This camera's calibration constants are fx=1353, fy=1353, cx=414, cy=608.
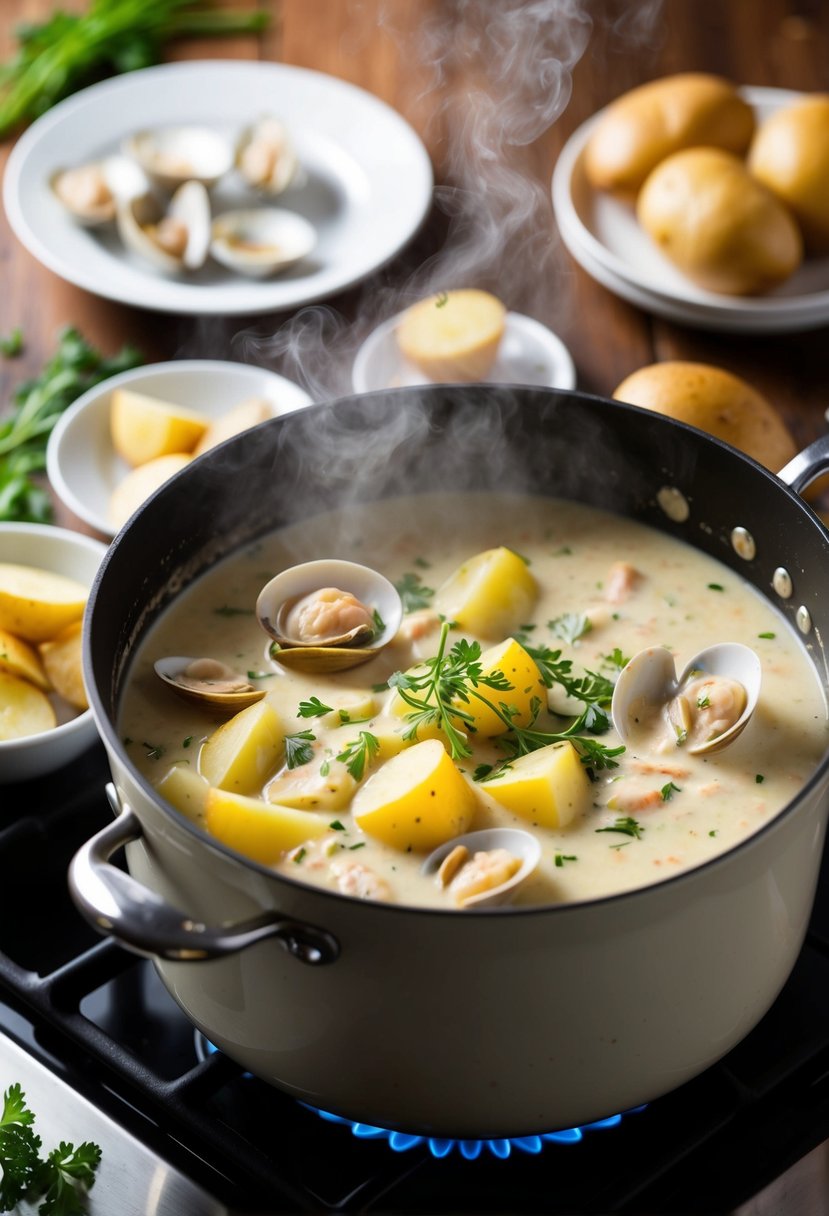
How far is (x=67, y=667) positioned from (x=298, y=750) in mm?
475

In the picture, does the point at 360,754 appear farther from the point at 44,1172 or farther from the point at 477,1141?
the point at 44,1172

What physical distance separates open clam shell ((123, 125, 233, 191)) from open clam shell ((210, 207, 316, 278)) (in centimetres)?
10

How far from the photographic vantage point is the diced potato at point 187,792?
1548 mm

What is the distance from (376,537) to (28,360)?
3.32 feet

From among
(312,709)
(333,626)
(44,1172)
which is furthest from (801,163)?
(44,1172)

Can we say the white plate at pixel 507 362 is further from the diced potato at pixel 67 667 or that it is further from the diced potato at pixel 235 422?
the diced potato at pixel 67 667

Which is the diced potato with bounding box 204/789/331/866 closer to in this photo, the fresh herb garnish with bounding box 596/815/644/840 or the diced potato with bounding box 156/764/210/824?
the diced potato with bounding box 156/764/210/824

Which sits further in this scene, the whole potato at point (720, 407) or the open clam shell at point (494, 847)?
the whole potato at point (720, 407)

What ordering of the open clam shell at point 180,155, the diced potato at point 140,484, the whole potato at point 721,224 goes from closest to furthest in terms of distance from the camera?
the diced potato at point 140,484, the whole potato at point 721,224, the open clam shell at point 180,155

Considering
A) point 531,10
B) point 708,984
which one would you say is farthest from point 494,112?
point 708,984

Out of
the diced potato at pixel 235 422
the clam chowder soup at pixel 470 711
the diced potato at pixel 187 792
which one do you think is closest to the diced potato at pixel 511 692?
the clam chowder soup at pixel 470 711

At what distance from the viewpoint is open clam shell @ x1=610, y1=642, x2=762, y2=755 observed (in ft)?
5.35

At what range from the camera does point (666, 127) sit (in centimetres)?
273

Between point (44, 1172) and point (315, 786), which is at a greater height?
point (315, 786)
